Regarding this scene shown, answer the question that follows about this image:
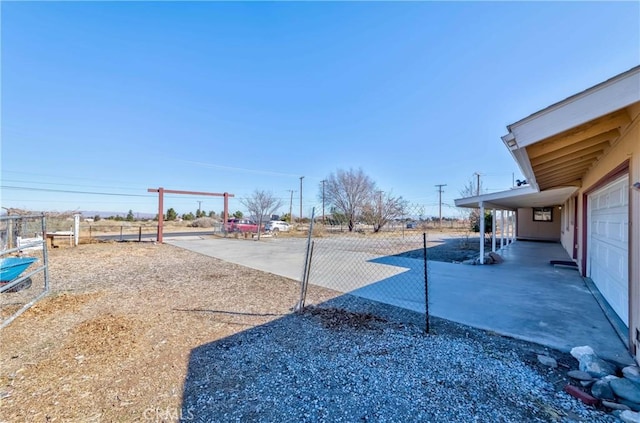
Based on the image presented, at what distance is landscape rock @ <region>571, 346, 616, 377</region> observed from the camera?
2.35 meters

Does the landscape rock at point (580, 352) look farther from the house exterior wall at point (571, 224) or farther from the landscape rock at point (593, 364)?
the house exterior wall at point (571, 224)

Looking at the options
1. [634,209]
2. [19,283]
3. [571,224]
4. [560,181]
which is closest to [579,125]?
[634,209]

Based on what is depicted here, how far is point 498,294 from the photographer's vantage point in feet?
16.7

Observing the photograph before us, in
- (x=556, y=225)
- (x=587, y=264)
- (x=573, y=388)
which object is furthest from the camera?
(x=556, y=225)

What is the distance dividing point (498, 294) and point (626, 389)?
10.7 feet

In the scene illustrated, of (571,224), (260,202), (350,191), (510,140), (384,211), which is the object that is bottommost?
(571,224)

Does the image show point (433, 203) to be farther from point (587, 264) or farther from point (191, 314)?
point (191, 314)

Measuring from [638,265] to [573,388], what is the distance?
1.51 m

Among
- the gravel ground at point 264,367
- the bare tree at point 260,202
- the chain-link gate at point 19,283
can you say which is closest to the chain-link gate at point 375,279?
the gravel ground at point 264,367

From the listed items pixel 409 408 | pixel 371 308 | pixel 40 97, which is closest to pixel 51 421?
pixel 409 408

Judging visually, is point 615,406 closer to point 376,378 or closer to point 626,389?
point 626,389

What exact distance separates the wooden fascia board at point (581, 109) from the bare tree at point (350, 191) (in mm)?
25751

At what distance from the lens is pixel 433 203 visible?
42312 millimetres

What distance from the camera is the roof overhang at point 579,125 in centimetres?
207
